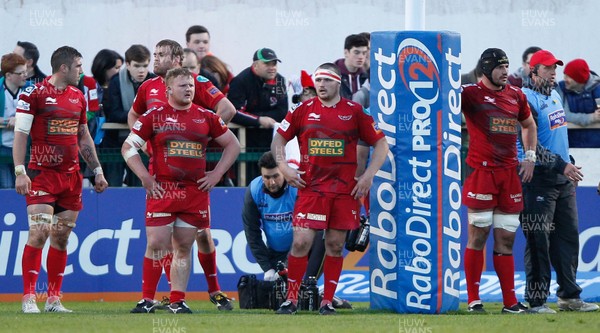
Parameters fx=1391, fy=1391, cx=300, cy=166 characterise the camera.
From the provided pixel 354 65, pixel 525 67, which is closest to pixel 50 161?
pixel 354 65

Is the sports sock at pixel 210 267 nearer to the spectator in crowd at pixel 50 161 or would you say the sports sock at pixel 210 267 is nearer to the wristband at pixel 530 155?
the spectator in crowd at pixel 50 161

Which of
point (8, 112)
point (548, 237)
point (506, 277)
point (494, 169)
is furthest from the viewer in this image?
point (8, 112)

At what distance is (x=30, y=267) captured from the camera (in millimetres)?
13523

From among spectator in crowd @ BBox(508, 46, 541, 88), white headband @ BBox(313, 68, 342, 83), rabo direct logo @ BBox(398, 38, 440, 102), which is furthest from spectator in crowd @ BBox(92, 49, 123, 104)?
rabo direct logo @ BBox(398, 38, 440, 102)

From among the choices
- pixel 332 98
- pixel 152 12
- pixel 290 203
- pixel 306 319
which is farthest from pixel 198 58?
pixel 306 319

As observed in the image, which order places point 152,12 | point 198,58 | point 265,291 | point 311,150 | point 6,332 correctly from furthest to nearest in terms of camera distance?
point 152,12 → point 198,58 → point 265,291 → point 311,150 → point 6,332

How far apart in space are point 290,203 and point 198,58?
3.48 m

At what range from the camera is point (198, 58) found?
57.0 ft

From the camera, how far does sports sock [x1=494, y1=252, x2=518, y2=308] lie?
13367mm

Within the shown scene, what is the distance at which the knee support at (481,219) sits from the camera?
13312 millimetres

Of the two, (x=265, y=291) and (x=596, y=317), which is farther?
(x=265, y=291)

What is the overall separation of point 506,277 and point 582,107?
4.48 metres

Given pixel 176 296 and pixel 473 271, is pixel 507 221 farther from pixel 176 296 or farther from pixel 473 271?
pixel 176 296

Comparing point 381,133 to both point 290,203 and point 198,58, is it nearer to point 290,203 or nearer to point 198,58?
point 290,203
